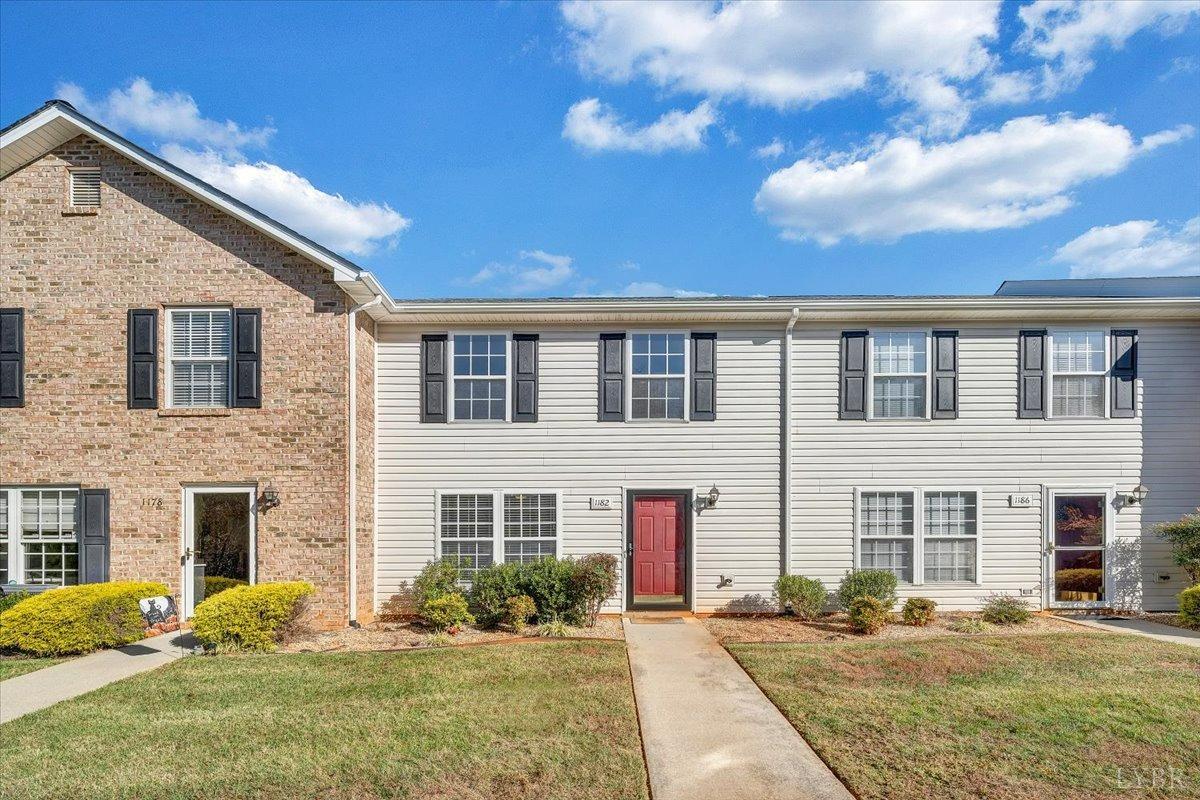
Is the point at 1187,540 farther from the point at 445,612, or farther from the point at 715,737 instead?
the point at 445,612

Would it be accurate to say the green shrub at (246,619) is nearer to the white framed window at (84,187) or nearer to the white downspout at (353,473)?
the white downspout at (353,473)

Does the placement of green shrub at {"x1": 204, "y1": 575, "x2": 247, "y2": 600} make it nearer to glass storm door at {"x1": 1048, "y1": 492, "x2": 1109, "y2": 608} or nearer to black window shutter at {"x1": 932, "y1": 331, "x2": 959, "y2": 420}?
black window shutter at {"x1": 932, "y1": 331, "x2": 959, "y2": 420}

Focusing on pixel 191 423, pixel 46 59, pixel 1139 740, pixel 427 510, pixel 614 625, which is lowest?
pixel 614 625

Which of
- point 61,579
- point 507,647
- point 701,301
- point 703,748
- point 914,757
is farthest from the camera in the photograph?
point 701,301

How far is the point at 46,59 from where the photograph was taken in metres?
9.84

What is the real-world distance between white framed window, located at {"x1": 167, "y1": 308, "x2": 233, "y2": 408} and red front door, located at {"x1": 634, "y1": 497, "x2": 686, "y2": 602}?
704cm

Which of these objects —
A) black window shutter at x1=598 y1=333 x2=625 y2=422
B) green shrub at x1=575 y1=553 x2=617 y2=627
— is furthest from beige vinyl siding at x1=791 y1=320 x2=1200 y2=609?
green shrub at x1=575 y1=553 x2=617 y2=627

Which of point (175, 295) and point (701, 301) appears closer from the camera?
point (175, 295)

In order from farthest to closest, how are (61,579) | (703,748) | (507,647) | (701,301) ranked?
(701,301), (61,579), (507,647), (703,748)

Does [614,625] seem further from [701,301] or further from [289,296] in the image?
[289,296]

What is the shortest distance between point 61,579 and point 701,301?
10.9m

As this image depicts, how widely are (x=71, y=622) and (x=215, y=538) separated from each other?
1.93 metres

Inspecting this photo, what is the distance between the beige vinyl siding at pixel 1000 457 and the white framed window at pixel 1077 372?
0.84 ft

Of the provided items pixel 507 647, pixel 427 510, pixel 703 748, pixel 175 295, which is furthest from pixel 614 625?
pixel 175 295
